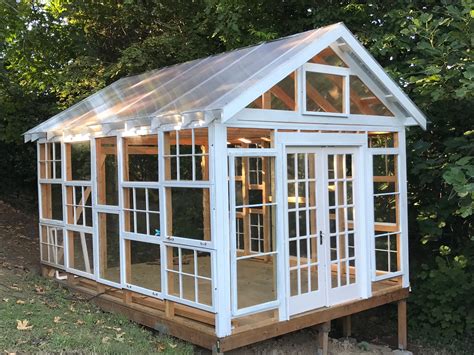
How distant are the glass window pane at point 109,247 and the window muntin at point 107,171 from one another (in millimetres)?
222

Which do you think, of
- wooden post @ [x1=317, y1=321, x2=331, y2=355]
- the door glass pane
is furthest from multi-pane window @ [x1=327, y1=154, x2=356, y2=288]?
wooden post @ [x1=317, y1=321, x2=331, y2=355]

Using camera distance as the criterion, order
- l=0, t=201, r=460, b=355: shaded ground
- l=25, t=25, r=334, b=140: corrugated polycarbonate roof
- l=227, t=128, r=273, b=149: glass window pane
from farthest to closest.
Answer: l=227, t=128, r=273, b=149: glass window pane → l=25, t=25, r=334, b=140: corrugated polycarbonate roof → l=0, t=201, r=460, b=355: shaded ground

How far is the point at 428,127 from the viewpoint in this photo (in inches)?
326

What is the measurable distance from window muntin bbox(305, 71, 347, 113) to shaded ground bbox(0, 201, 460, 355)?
2961 millimetres

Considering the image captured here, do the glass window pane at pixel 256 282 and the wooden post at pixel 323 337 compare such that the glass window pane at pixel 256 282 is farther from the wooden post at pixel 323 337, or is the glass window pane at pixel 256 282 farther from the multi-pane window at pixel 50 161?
the multi-pane window at pixel 50 161

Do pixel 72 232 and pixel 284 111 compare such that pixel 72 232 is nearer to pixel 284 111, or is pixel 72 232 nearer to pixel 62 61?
pixel 284 111

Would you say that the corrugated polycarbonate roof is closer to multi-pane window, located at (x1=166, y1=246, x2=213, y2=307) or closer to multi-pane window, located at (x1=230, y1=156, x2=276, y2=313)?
multi-pane window, located at (x1=230, y1=156, x2=276, y2=313)

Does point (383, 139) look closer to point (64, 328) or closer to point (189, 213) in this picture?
point (189, 213)

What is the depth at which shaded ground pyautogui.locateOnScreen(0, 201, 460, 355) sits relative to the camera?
509 cm

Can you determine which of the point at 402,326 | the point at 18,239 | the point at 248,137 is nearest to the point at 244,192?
the point at 248,137

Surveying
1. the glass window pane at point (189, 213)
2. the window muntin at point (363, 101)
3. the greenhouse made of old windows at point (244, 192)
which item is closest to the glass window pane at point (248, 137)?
the greenhouse made of old windows at point (244, 192)

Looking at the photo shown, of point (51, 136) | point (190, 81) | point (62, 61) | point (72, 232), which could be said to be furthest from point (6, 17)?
point (190, 81)

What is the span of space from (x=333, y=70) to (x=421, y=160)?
2670 mm

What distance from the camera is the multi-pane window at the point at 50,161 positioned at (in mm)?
7707
